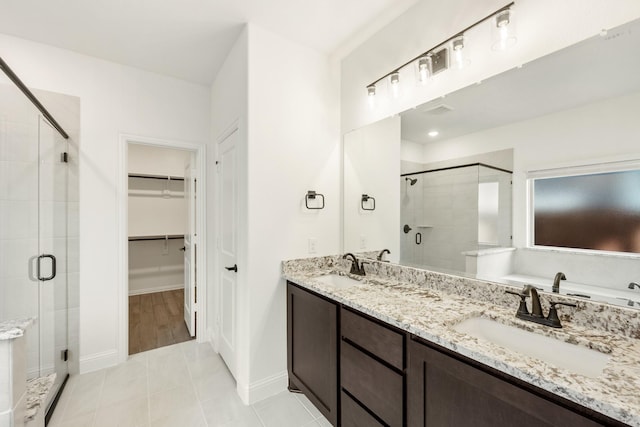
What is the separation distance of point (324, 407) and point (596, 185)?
186 cm

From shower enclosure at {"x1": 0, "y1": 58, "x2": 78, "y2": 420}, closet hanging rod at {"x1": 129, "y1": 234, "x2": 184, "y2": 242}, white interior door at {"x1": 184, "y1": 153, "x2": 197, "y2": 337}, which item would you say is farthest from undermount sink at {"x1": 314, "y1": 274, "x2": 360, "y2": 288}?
closet hanging rod at {"x1": 129, "y1": 234, "x2": 184, "y2": 242}

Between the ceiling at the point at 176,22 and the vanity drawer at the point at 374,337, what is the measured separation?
2003 mm

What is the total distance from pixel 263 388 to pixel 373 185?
179 cm

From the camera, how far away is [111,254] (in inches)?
99.3

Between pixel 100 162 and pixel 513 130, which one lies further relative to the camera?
pixel 100 162

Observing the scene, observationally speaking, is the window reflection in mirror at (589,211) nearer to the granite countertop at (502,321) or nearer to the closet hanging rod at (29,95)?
the granite countertop at (502,321)

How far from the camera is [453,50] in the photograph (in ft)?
5.25

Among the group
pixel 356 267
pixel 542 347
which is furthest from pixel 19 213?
pixel 542 347

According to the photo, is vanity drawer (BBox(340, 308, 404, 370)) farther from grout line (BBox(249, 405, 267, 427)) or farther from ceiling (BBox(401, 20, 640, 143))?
ceiling (BBox(401, 20, 640, 143))

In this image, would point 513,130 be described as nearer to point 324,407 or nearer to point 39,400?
point 324,407

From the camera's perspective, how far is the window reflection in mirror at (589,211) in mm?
1100

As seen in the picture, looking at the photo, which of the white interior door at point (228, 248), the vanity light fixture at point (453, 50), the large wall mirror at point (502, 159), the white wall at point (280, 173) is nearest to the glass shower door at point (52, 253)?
the white interior door at point (228, 248)

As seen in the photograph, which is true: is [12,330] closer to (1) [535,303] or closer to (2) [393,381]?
(2) [393,381]

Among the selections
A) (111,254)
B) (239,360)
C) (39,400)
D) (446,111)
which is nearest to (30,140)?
(111,254)
